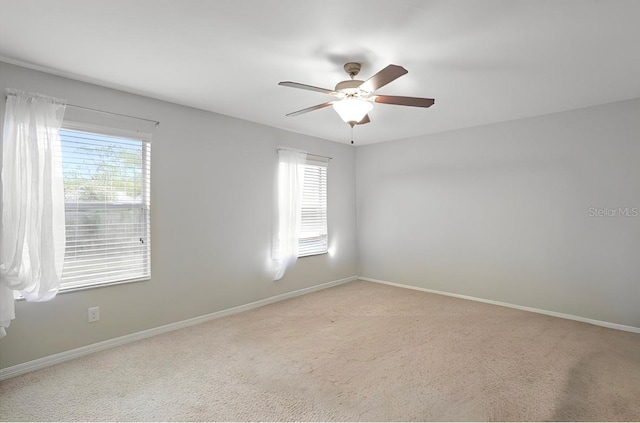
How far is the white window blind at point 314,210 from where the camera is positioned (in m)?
4.93

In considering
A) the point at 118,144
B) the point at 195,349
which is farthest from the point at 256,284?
the point at 118,144

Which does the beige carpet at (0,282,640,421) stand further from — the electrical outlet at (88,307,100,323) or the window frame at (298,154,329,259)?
the window frame at (298,154,329,259)

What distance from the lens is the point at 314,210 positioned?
508cm

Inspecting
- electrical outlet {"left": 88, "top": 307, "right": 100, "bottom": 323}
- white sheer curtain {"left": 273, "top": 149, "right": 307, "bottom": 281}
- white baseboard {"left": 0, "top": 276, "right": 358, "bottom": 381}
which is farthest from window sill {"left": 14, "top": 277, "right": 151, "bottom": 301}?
white sheer curtain {"left": 273, "top": 149, "right": 307, "bottom": 281}

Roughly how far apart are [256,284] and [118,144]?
2246 millimetres

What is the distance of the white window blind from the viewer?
493 cm

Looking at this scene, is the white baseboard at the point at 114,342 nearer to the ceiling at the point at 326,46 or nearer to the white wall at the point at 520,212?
the white wall at the point at 520,212

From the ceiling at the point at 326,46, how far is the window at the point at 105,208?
0.59m

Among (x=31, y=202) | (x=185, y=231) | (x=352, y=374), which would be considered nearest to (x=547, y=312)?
(x=352, y=374)

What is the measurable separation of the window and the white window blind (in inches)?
88.1

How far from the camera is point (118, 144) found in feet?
10.0

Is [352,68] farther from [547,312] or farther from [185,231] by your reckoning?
[547,312]

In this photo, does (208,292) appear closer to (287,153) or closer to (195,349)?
(195,349)

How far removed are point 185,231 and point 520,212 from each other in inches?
160
